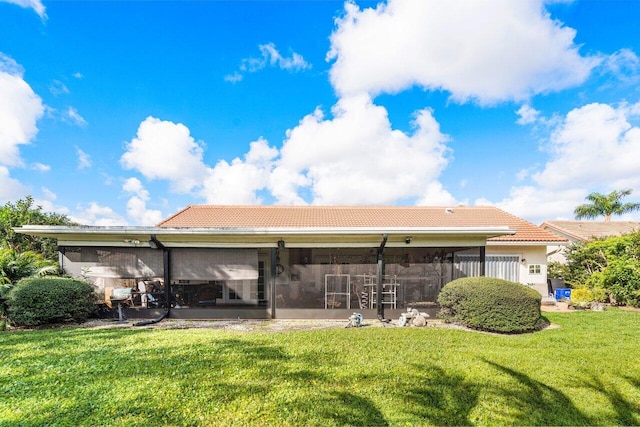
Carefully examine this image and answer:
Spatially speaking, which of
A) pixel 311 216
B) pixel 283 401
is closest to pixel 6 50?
pixel 311 216

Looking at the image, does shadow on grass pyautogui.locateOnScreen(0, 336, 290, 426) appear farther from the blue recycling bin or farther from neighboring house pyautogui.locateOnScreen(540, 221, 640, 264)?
neighboring house pyautogui.locateOnScreen(540, 221, 640, 264)

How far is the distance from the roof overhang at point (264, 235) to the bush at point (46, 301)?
1.44 metres

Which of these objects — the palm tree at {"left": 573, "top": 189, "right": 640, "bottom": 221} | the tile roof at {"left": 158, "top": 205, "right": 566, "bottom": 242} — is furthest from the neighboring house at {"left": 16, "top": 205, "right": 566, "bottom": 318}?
the palm tree at {"left": 573, "top": 189, "right": 640, "bottom": 221}

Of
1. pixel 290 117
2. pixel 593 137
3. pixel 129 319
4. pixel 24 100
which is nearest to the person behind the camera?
pixel 129 319

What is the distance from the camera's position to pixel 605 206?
1036 inches

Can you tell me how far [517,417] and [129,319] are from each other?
9.98m

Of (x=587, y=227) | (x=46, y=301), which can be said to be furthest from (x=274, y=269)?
(x=587, y=227)

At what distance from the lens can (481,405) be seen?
3738 mm

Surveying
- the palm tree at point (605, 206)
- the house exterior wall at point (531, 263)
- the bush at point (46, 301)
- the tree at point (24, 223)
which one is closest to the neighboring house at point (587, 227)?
the palm tree at point (605, 206)

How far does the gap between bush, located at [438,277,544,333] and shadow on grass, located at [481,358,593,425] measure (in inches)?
141

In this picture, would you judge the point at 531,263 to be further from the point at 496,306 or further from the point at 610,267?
the point at 496,306

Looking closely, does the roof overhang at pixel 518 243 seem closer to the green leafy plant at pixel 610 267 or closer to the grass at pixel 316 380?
the green leafy plant at pixel 610 267

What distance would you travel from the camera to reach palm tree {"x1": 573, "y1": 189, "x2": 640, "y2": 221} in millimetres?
25775

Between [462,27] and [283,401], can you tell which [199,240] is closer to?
[283,401]
